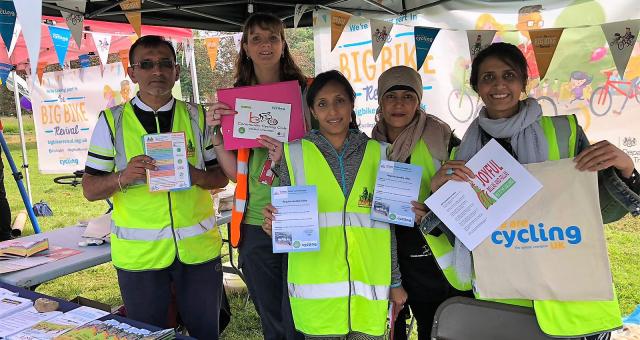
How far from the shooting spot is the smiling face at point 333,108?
82.2 inches

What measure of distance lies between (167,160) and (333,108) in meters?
0.81

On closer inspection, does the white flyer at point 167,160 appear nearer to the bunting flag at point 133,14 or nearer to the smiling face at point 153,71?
the smiling face at point 153,71

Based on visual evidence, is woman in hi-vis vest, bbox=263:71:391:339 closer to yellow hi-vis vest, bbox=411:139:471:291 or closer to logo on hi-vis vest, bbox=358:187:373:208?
logo on hi-vis vest, bbox=358:187:373:208

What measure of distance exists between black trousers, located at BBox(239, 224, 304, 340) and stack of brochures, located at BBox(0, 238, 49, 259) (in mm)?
1681

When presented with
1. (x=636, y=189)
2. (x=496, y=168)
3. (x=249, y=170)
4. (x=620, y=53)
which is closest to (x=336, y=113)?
(x=249, y=170)

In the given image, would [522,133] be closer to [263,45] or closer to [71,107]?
[263,45]

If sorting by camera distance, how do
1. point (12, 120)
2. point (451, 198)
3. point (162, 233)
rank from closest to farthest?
point (451, 198) < point (162, 233) < point (12, 120)

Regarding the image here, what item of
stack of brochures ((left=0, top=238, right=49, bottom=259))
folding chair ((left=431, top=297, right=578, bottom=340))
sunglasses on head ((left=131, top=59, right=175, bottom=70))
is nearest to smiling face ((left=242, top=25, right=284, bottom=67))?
sunglasses on head ((left=131, top=59, right=175, bottom=70))

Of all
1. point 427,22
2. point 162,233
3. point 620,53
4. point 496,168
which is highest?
point 427,22

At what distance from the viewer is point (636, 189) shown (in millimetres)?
1709

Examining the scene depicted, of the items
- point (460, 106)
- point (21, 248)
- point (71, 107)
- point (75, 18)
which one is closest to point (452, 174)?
point (21, 248)

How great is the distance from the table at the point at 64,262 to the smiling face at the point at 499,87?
256 cm

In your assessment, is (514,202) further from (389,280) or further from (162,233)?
(162,233)

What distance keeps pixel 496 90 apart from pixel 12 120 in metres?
22.2
